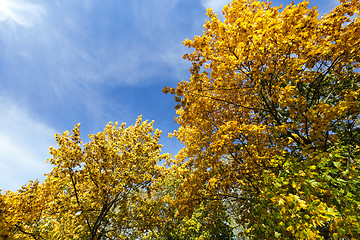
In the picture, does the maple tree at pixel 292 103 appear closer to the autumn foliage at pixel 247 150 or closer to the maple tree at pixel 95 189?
the autumn foliage at pixel 247 150

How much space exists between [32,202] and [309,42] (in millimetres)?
10529

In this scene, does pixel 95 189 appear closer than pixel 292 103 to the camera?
No

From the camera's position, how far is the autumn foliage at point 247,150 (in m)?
3.48

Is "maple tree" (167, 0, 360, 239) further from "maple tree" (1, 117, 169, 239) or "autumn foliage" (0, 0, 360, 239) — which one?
"maple tree" (1, 117, 169, 239)

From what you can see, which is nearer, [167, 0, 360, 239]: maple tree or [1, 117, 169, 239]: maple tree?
[167, 0, 360, 239]: maple tree

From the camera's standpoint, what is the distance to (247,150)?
5.54 m

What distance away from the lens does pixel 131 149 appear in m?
8.62

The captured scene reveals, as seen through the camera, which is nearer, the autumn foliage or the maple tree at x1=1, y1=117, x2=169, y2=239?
the autumn foliage

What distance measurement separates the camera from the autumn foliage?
348cm

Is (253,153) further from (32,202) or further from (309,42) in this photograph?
(32,202)

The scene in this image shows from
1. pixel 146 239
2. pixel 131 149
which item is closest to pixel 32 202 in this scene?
pixel 131 149

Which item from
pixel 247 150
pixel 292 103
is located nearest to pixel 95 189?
pixel 247 150

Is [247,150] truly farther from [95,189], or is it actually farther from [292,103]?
[95,189]

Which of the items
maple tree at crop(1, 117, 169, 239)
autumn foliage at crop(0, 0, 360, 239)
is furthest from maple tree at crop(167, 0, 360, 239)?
maple tree at crop(1, 117, 169, 239)
